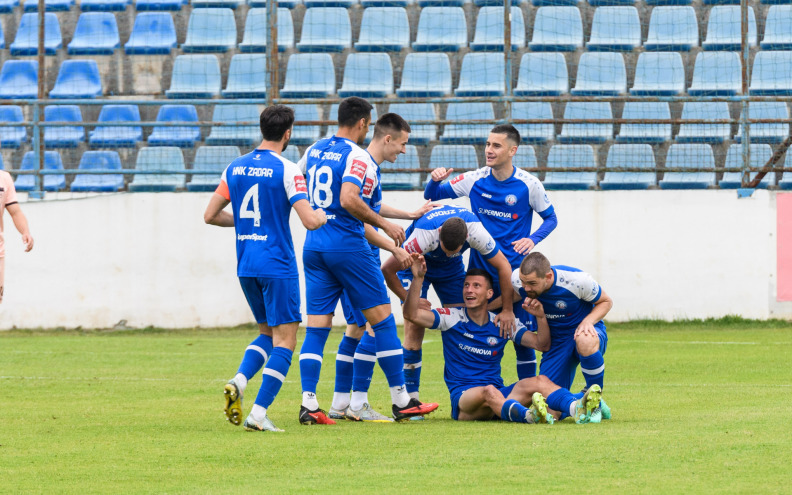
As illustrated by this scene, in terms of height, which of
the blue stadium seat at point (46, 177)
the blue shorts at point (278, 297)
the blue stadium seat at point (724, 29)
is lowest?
the blue shorts at point (278, 297)

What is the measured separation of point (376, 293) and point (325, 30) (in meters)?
10.9

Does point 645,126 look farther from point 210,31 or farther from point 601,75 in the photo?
point 210,31

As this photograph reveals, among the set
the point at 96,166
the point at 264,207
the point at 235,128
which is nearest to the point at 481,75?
the point at 235,128

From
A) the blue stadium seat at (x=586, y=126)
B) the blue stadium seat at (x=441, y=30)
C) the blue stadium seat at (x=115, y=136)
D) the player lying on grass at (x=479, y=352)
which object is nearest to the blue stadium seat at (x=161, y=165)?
the blue stadium seat at (x=115, y=136)

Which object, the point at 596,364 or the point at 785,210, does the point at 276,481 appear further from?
the point at 785,210

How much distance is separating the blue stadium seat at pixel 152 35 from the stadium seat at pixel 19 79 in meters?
1.52

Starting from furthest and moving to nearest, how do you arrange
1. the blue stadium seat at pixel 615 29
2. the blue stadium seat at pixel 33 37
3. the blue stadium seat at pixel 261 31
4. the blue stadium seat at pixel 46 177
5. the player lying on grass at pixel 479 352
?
the blue stadium seat at pixel 33 37 → the blue stadium seat at pixel 261 31 → the blue stadium seat at pixel 615 29 → the blue stadium seat at pixel 46 177 → the player lying on grass at pixel 479 352

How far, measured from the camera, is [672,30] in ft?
52.8

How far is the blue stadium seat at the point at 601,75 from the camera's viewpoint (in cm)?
1566

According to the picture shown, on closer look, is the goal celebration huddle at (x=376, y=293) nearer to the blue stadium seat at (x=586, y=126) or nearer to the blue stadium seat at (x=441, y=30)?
the blue stadium seat at (x=586, y=126)

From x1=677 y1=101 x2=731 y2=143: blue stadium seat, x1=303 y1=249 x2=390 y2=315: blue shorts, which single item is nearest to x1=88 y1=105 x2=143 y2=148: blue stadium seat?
x1=677 y1=101 x2=731 y2=143: blue stadium seat

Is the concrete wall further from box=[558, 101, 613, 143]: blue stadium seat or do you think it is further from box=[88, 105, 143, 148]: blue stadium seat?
box=[88, 105, 143, 148]: blue stadium seat

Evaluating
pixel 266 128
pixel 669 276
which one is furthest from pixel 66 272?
pixel 266 128

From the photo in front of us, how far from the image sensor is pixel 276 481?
4.36 meters
